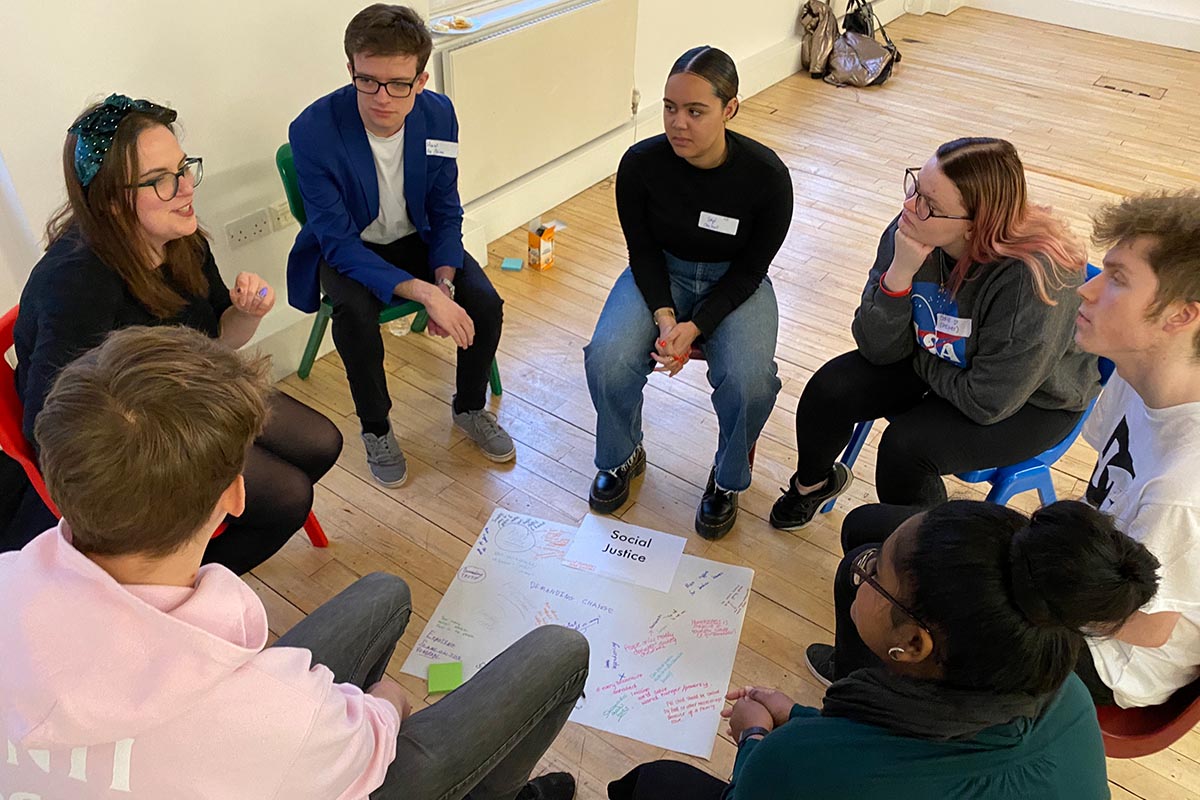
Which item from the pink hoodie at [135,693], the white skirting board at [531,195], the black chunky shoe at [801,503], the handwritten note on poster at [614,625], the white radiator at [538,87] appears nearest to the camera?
the pink hoodie at [135,693]

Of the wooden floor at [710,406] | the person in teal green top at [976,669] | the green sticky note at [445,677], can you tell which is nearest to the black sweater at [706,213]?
the wooden floor at [710,406]

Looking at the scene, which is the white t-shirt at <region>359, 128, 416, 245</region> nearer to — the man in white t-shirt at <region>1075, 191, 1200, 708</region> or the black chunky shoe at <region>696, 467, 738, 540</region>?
the black chunky shoe at <region>696, 467, 738, 540</region>

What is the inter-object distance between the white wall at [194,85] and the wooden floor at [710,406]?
0.58 metres

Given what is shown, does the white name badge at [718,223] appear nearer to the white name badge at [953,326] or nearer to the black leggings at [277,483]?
the white name badge at [953,326]

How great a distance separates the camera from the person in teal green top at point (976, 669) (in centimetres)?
86

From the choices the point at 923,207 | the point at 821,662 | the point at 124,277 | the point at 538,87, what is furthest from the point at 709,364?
the point at 538,87

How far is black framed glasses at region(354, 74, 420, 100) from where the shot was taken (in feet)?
6.42

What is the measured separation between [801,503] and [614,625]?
595mm

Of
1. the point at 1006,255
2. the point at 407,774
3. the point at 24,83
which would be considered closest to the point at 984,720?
the point at 407,774

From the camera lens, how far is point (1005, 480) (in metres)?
1.83

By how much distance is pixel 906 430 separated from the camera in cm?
181

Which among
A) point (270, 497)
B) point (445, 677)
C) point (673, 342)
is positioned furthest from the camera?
point (673, 342)

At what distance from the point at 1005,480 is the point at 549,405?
128 cm

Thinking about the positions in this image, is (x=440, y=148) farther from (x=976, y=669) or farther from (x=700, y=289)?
(x=976, y=669)
